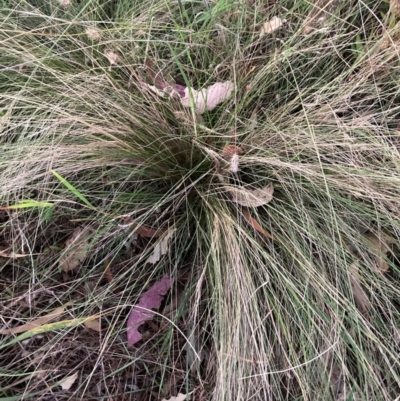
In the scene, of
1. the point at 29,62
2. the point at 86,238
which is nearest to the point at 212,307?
the point at 86,238

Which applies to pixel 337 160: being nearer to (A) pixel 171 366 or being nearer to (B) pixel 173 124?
(B) pixel 173 124

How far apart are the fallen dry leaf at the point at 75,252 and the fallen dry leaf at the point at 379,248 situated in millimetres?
772

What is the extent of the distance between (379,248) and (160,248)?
59cm

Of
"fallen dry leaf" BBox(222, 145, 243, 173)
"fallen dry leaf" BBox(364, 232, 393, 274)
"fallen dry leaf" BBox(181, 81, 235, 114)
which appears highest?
"fallen dry leaf" BBox(181, 81, 235, 114)

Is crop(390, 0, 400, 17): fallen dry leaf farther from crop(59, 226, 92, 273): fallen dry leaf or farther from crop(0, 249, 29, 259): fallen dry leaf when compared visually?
crop(0, 249, 29, 259): fallen dry leaf

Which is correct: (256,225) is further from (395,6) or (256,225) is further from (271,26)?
(395,6)

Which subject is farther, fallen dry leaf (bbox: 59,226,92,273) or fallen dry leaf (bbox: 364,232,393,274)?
fallen dry leaf (bbox: 59,226,92,273)

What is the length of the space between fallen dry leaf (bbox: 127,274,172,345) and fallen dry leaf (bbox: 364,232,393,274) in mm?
549

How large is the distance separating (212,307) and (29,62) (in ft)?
2.73

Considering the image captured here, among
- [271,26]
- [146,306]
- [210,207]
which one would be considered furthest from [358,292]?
[271,26]

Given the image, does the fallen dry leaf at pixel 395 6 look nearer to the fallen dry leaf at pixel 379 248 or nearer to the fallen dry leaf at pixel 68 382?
the fallen dry leaf at pixel 379 248

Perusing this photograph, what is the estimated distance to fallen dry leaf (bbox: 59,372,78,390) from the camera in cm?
135

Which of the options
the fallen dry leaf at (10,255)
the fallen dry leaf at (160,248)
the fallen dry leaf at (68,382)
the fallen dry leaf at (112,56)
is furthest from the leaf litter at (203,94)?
the fallen dry leaf at (68,382)

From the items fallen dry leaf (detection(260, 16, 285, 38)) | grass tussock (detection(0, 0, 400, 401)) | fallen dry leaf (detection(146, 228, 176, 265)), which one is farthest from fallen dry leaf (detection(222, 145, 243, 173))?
fallen dry leaf (detection(260, 16, 285, 38))
